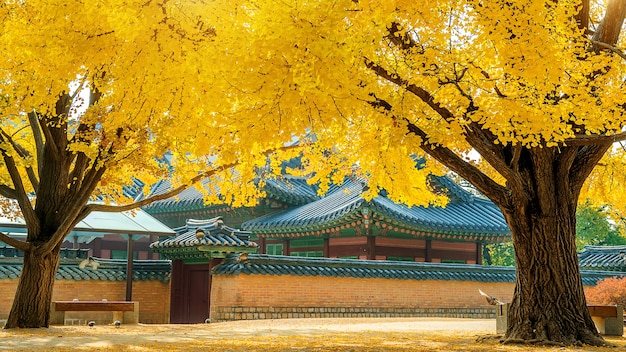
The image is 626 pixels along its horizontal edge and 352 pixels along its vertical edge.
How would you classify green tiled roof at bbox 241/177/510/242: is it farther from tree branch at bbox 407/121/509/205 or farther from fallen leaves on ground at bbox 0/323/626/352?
tree branch at bbox 407/121/509/205

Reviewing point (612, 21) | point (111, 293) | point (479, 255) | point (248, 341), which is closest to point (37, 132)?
point (248, 341)

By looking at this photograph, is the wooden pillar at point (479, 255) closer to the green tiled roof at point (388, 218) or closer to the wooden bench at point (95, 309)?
the green tiled roof at point (388, 218)

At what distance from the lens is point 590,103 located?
8.46 m

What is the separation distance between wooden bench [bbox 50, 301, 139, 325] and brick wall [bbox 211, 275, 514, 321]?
2.74 m

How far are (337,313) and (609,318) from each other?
7.53 meters

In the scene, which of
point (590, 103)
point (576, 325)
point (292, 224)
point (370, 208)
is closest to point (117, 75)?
point (590, 103)

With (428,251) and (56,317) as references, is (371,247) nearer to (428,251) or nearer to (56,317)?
(428,251)

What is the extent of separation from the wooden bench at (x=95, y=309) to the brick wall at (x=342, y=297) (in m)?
2.74

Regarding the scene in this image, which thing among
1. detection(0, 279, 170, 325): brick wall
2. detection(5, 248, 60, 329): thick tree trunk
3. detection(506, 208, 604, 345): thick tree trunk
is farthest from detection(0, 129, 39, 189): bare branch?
detection(506, 208, 604, 345): thick tree trunk

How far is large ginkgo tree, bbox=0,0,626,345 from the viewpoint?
23.7ft

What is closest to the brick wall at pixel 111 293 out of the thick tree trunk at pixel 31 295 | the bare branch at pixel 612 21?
the thick tree trunk at pixel 31 295

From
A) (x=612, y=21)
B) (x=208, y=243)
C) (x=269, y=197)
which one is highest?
(x=612, y=21)

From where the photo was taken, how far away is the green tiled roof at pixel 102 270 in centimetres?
1667

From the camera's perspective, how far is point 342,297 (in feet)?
61.4
